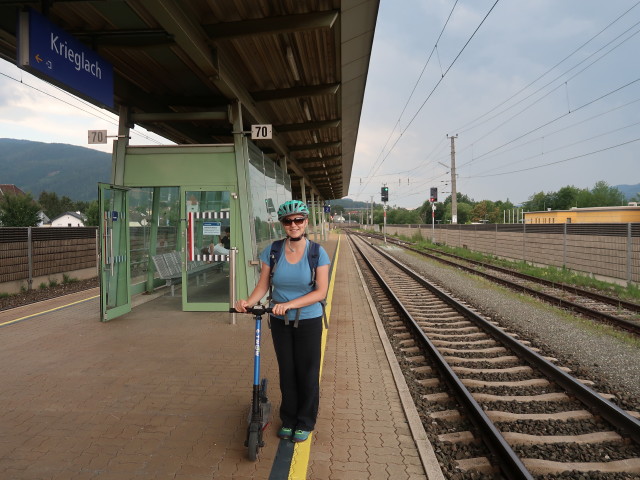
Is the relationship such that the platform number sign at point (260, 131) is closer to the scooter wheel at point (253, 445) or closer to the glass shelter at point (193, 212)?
the glass shelter at point (193, 212)

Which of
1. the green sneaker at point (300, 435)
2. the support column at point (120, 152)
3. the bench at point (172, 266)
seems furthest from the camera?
the bench at point (172, 266)

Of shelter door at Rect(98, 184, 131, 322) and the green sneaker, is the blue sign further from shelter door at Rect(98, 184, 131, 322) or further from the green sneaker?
the green sneaker

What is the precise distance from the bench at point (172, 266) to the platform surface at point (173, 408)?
260cm

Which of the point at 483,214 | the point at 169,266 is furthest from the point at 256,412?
the point at 483,214

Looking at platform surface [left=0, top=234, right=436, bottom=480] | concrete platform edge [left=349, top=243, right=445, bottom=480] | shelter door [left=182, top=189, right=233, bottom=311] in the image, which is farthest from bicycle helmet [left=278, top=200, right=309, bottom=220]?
shelter door [left=182, top=189, right=233, bottom=311]

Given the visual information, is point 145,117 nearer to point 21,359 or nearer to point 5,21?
point 5,21

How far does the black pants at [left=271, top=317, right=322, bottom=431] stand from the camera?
3.23m

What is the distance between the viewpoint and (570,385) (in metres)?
4.55

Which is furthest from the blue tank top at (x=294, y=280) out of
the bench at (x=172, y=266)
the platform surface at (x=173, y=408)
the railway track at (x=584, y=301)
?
the railway track at (x=584, y=301)

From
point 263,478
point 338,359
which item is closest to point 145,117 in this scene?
point 338,359

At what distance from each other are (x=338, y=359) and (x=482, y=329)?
119 inches

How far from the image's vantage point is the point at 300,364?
3.27 meters

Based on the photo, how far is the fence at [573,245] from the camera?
11502 millimetres

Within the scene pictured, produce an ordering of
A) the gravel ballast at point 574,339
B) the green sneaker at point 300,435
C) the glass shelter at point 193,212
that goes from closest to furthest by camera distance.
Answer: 1. the green sneaker at point 300,435
2. the gravel ballast at point 574,339
3. the glass shelter at point 193,212
